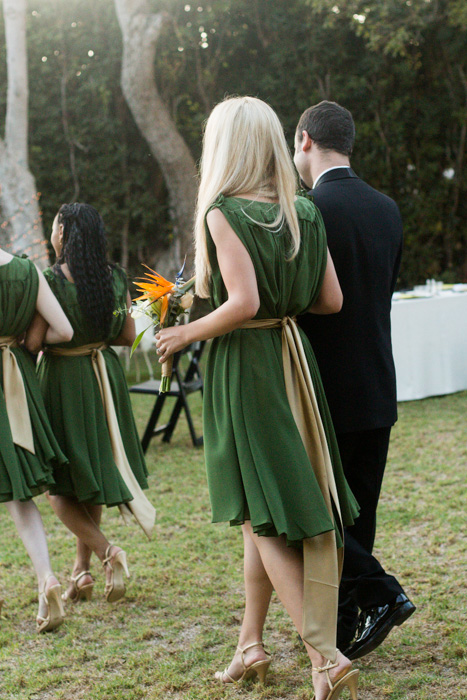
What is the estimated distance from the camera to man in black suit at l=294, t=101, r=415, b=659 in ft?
7.54

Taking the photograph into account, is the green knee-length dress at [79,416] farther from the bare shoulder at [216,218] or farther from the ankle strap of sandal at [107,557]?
the bare shoulder at [216,218]

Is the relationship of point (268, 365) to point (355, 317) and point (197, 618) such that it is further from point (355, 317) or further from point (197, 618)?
point (197, 618)

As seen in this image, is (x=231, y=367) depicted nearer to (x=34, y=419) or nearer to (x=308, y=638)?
(x=308, y=638)

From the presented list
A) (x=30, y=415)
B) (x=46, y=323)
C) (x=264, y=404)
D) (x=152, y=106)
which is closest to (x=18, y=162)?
(x=152, y=106)

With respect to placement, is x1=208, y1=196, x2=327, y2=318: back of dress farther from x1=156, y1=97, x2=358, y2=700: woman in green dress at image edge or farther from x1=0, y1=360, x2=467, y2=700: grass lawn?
x1=0, y1=360, x2=467, y2=700: grass lawn

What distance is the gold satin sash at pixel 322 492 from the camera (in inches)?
79.2

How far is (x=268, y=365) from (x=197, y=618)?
1.33 metres

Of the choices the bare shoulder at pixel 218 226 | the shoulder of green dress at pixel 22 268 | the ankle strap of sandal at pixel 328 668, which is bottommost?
the ankle strap of sandal at pixel 328 668

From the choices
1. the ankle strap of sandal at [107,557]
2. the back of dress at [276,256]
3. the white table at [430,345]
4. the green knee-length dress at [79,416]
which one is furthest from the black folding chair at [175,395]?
the back of dress at [276,256]

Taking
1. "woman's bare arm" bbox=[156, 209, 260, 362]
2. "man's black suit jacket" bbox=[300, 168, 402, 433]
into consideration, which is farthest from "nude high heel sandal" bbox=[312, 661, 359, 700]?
"woman's bare arm" bbox=[156, 209, 260, 362]

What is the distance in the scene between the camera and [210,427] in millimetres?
2129

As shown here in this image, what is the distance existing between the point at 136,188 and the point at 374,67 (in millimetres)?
4460

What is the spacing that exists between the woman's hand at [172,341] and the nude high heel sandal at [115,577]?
4.15ft

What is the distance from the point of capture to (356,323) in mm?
2316
